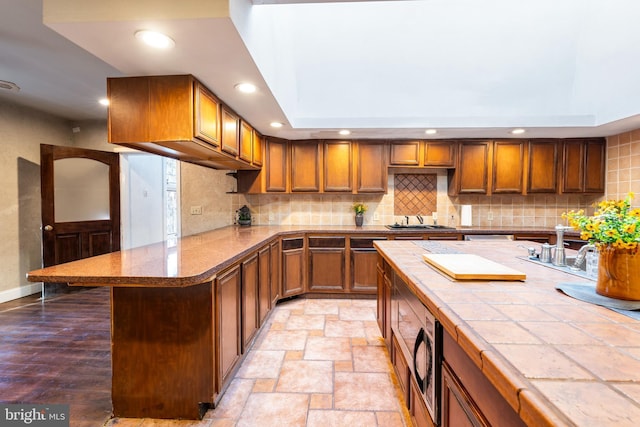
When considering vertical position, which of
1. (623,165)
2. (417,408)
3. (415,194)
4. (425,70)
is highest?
(425,70)

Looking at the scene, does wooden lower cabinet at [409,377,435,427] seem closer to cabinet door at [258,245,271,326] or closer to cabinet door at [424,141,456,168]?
cabinet door at [258,245,271,326]

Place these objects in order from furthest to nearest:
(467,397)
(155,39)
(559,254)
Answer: (559,254), (155,39), (467,397)

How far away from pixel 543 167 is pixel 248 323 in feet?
13.3

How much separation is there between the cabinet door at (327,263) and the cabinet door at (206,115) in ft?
5.89

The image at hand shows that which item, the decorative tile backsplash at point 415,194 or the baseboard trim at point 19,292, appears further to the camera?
the decorative tile backsplash at point 415,194

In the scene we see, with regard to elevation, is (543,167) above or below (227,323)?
above

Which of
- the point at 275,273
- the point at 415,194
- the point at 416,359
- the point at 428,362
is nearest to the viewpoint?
the point at 428,362

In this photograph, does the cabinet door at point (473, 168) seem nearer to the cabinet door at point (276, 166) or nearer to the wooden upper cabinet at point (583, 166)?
the wooden upper cabinet at point (583, 166)

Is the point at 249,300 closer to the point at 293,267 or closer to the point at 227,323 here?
the point at 227,323

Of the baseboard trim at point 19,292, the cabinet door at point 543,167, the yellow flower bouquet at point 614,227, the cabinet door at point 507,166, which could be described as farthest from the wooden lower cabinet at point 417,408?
the baseboard trim at point 19,292

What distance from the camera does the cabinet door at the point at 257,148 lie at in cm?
345

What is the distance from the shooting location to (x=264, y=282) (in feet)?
9.14

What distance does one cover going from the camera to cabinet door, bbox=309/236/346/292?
365cm

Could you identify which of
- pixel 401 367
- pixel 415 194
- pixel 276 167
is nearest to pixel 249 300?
pixel 401 367
